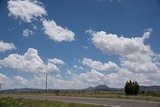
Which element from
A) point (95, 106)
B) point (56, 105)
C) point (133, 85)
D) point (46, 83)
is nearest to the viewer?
point (95, 106)

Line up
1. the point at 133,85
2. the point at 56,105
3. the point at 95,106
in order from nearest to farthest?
1. the point at 95,106
2. the point at 56,105
3. the point at 133,85

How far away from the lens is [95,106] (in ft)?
107

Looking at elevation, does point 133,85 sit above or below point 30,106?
above

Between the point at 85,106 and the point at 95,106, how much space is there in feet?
3.64

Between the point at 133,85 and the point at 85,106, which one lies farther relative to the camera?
the point at 133,85

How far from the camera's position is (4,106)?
122 feet

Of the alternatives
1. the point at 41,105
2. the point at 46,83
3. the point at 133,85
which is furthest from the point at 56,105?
the point at 46,83

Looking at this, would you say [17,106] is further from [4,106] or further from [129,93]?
[129,93]

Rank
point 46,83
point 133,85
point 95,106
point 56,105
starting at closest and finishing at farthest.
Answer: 1. point 95,106
2. point 56,105
3. point 133,85
4. point 46,83

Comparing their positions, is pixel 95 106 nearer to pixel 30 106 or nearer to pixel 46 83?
pixel 30 106

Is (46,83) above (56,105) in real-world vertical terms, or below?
above

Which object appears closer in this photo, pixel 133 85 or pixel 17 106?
pixel 17 106

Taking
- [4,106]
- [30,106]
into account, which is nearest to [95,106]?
[30,106]

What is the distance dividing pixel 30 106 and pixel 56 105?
2766 millimetres
